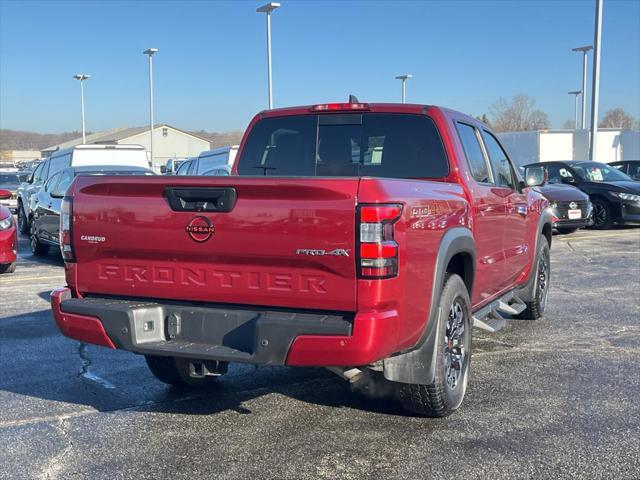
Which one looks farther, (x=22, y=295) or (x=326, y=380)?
(x=22, y=295)

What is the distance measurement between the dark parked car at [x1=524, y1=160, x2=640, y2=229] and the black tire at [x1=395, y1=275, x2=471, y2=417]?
11416mm

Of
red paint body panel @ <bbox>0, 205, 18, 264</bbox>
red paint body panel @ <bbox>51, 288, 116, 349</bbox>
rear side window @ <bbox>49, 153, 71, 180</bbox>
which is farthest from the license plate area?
red paint body panel @ <bbox>51, 288, 116, 349</bbox>

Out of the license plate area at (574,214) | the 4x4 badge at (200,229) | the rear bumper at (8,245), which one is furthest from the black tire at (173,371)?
the license plate area at (574,214)

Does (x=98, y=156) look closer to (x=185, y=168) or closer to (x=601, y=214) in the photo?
(x=185, y=168)

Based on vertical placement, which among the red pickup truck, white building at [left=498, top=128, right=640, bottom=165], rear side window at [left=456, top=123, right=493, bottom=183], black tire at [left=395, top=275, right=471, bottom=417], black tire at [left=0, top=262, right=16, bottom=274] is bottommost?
black tire at [left=0, top=262, right=16, bottom=274]

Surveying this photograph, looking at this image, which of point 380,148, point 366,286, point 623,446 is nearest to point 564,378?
point 623,446

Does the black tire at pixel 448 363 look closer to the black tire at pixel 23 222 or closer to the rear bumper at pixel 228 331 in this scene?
the rear bumper at pixel 228 331

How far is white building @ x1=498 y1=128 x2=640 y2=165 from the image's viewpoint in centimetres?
3222

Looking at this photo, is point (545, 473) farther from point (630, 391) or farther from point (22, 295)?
point (22, 295)

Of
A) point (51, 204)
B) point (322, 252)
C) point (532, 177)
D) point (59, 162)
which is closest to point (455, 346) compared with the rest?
point (322, 252)

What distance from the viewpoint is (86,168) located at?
1198 cm

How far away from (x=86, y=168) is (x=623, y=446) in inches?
395

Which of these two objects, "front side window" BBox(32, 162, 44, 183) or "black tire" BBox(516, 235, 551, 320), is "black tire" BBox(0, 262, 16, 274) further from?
"black tire" BBox(516, 235, 551, 320)

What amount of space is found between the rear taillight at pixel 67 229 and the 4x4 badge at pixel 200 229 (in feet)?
2.69
